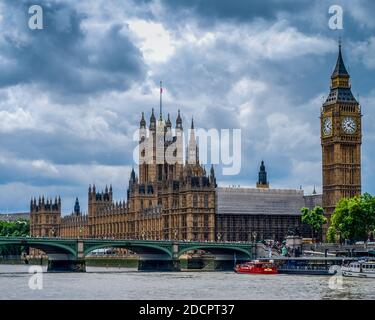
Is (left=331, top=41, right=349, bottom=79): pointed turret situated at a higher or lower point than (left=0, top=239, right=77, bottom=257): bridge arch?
higher

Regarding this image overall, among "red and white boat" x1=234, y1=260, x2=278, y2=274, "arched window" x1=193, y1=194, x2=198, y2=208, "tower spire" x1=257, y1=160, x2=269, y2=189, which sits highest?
"tower spire" x1=257, y1=160, x2=269, y2=189

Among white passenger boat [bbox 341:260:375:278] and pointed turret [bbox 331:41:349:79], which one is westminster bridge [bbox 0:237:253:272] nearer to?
white passenger boat [bbox 341:260:375:278]

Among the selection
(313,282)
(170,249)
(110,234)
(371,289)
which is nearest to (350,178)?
(170,249)

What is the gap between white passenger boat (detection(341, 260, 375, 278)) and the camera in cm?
9131

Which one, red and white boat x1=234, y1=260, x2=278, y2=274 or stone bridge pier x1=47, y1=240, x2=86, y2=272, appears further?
stone bridge pier x1=47, y1=240, x2=86, y2=272

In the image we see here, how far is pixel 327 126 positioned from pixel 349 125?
3.15 meters

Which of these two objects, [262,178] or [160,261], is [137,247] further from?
[262,178]

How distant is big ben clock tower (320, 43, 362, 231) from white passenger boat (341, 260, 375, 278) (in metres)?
51.7

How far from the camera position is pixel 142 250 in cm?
12862

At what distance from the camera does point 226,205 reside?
153 m

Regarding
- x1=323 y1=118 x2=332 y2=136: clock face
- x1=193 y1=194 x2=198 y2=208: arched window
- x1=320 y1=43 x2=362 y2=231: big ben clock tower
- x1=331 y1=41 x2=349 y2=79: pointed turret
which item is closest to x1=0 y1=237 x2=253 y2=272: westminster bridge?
x1=193 y1=194 x2=198 y2=208: arched window

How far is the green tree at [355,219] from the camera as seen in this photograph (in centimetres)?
12775
